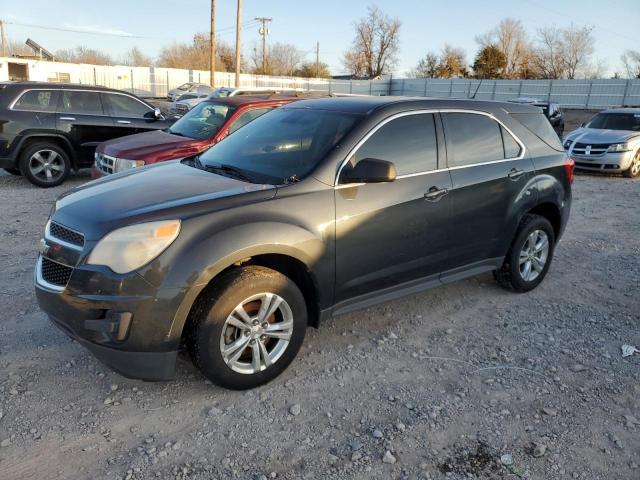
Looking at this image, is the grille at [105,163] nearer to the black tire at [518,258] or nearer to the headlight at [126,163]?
the headlight at [126,163]

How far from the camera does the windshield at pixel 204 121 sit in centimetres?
782

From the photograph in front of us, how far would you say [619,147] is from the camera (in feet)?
39.5

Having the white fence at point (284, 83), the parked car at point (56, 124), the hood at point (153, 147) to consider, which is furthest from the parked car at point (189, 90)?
the hood at point (153, 147)

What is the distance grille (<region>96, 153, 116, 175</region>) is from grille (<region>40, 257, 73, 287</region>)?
421cm

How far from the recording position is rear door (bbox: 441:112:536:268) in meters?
4.11

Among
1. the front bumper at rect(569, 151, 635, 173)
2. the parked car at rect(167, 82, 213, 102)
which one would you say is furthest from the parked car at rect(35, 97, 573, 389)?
the parked car at rect(167, 82, 213, 102)

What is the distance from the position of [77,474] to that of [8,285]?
2813 mm

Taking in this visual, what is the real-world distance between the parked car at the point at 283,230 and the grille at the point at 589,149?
8.83 metres

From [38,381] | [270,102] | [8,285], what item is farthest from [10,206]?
[38,381]

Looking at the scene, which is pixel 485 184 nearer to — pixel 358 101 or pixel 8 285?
pixel 358 101

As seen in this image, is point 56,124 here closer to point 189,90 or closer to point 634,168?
point 634,168

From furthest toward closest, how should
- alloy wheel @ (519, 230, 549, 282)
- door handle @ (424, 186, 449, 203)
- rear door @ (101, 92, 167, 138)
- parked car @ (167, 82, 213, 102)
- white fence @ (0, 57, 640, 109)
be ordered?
white fence @ (0, 57, 640, 109)
parked car @ (167, 82, 213, 102)
rear door @ (101, 92, 167, 138)
alloy wheel @ (519, 230, 549, 282)
door handle @ (424, 186, 449, 203)

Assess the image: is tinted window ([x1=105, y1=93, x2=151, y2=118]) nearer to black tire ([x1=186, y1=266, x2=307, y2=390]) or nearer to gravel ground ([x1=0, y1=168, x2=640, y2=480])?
gravel ground ([x1=0, y1=168, x2=640, y2=480])

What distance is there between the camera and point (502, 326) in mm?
4309
